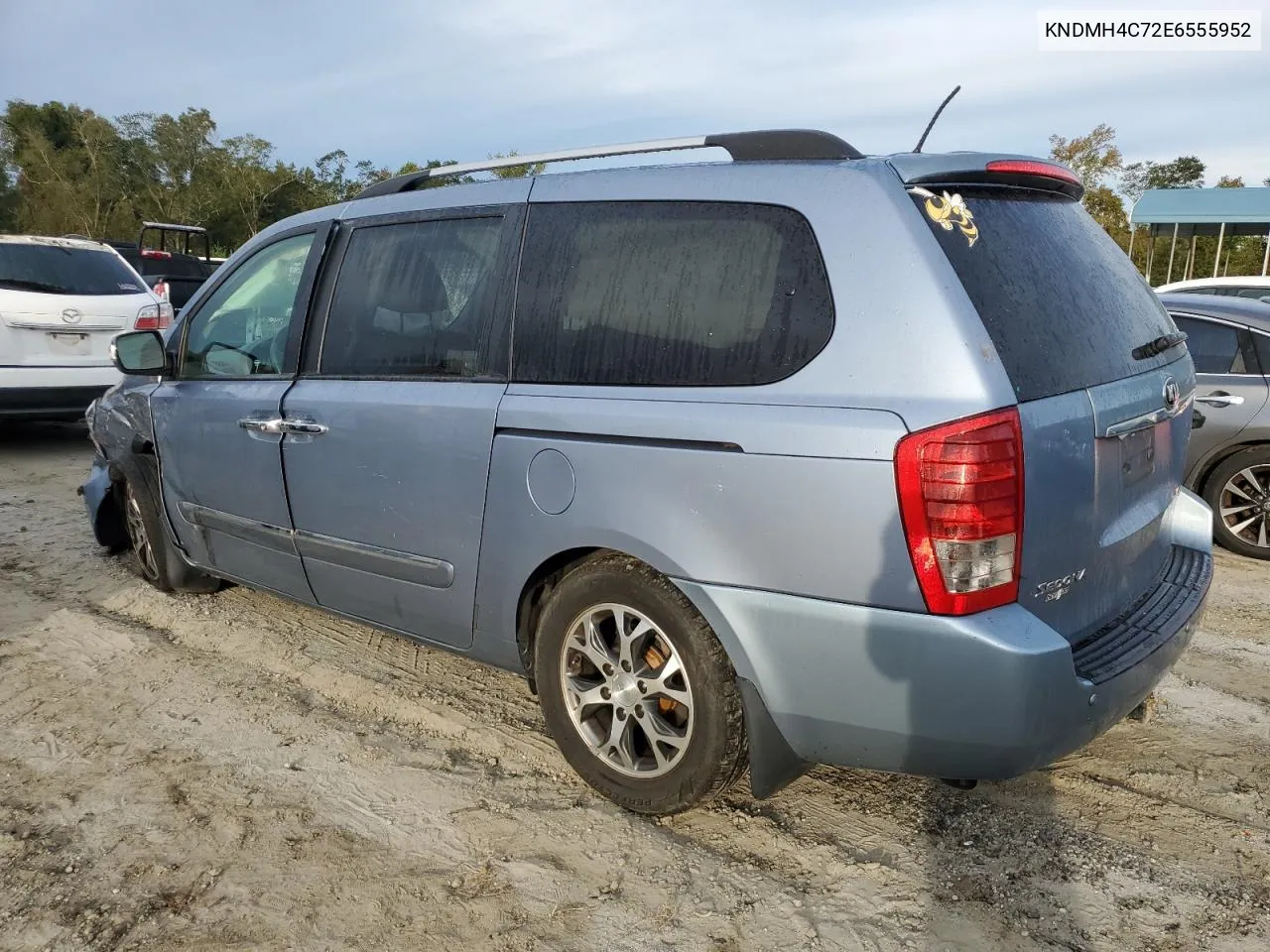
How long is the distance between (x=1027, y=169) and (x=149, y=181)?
52797 mm

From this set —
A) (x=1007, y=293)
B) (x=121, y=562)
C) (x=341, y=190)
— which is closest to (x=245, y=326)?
(x=121, y=562)

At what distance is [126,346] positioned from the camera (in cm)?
421

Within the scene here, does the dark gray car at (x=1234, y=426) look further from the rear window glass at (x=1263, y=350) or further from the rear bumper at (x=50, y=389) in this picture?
the rear bumper at (x=50, y=389)

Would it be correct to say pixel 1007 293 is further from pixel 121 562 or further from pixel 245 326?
pixel 121 562

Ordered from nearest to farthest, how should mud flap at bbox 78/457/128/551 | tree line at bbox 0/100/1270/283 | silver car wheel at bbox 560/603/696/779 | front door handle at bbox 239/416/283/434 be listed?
silver car wheel at bbox 560/603/696/779, front door handle at bbox 239/416/283/434, mud flap at bbox 78/457/128/551, tree line at bbox 0/100/1270/283

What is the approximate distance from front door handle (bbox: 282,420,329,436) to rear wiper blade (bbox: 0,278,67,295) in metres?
5.82

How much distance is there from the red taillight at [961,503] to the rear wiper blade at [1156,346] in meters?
0.84

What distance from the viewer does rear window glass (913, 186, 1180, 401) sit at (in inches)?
91.0

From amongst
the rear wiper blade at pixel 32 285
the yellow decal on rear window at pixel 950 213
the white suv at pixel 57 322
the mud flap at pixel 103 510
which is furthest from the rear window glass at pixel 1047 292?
the rear wiper blade at pixel 32 285

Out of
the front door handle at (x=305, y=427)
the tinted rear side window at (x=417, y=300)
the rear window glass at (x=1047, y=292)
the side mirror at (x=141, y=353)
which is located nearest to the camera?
the rear window glass at (x=1047, y=292)

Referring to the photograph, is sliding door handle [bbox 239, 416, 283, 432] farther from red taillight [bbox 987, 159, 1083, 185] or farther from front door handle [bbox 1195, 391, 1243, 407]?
front door handle [bbox 1195, 391, 1243, 407]

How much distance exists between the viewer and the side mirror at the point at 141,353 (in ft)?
13.8

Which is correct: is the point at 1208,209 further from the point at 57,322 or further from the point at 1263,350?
the point at 57,322

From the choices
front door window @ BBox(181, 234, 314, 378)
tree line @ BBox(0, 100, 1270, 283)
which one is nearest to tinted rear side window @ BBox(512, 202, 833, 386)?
front door window @ BBox(181, 234, 314, 378)
